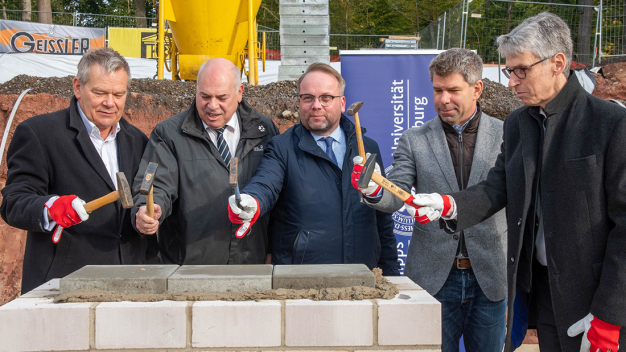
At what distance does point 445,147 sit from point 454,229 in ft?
1.64

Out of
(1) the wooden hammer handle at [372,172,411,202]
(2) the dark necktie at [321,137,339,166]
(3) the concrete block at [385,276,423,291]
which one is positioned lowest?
(3) the concrete block at [385,276,423,291]

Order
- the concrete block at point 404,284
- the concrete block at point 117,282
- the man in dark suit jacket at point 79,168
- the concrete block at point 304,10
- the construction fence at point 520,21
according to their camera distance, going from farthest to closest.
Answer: the construction fence at point 520,21 → the concrete block at point 304,10 → the man in dark suit jacket at point 79,168 → the concrete block at point 404,284 → the concrete block at point 117,282

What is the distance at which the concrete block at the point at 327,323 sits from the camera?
1.73m

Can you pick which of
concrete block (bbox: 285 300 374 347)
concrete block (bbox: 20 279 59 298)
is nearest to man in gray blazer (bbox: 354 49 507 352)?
concrete block (bbox: 285 300 374 347)

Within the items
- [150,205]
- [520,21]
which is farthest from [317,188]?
[520,21]

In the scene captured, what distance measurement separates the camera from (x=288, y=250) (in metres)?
2.59

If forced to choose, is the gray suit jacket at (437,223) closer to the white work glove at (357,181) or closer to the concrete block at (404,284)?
the white work glove at (357,181)

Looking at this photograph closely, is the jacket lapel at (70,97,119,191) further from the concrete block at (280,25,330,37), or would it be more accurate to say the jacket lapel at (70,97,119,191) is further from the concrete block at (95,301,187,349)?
the concrete block at (280,25,330,37)

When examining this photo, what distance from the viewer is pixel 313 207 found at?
256 cm

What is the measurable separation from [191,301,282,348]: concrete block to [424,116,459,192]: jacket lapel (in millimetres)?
1269

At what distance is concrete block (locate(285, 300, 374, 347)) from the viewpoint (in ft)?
5.69

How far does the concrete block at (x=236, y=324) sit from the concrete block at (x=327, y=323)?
54 millimetres

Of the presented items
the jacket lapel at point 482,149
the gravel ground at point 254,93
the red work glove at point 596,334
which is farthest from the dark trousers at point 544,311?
the gravel ground at point 254,93

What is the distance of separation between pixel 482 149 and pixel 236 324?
63.1 inches
